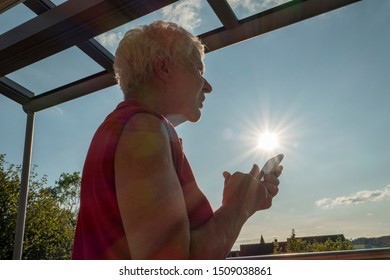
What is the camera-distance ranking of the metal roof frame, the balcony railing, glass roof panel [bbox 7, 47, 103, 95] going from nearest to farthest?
the balcony railing → the metal roof frame → glass roof panel [bbox 7, 47, 103, 95]

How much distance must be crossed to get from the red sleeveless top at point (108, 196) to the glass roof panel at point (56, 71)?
8.02ft

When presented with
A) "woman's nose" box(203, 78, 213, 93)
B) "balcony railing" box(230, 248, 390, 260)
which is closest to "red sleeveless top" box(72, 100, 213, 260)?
"woman's nose" box(203, 78, 213, 93)

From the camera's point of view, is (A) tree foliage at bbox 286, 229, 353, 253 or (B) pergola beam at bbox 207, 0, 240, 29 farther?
(A) tree foliage at bbox 286, 229, 353, 253

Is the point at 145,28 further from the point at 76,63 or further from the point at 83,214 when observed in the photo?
the point at 76,63

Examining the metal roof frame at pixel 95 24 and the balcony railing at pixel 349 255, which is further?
the metal roof frame at pixel 95 24

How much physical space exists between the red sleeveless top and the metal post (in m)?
2.72

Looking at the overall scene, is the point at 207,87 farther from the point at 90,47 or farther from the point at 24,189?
the point at 24,189

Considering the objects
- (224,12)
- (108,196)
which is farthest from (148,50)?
(224,12)

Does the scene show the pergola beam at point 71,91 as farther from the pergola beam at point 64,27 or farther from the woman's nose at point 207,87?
the woman's nose at point 207,87

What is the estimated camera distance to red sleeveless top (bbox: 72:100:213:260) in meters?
0.70

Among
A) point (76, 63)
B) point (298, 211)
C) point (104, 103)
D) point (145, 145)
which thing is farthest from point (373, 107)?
point (145, 145)

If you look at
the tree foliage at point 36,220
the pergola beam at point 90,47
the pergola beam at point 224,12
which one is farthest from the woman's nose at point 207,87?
the tree foliage at point 36,220

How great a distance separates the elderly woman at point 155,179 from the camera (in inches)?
24.3

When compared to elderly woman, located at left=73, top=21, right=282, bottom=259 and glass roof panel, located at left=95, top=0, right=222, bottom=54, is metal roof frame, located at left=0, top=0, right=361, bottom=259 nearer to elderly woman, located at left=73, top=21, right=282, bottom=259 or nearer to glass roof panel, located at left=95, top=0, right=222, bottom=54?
glass roof panel, located at left=95, top=0, right=222, bottom=54
